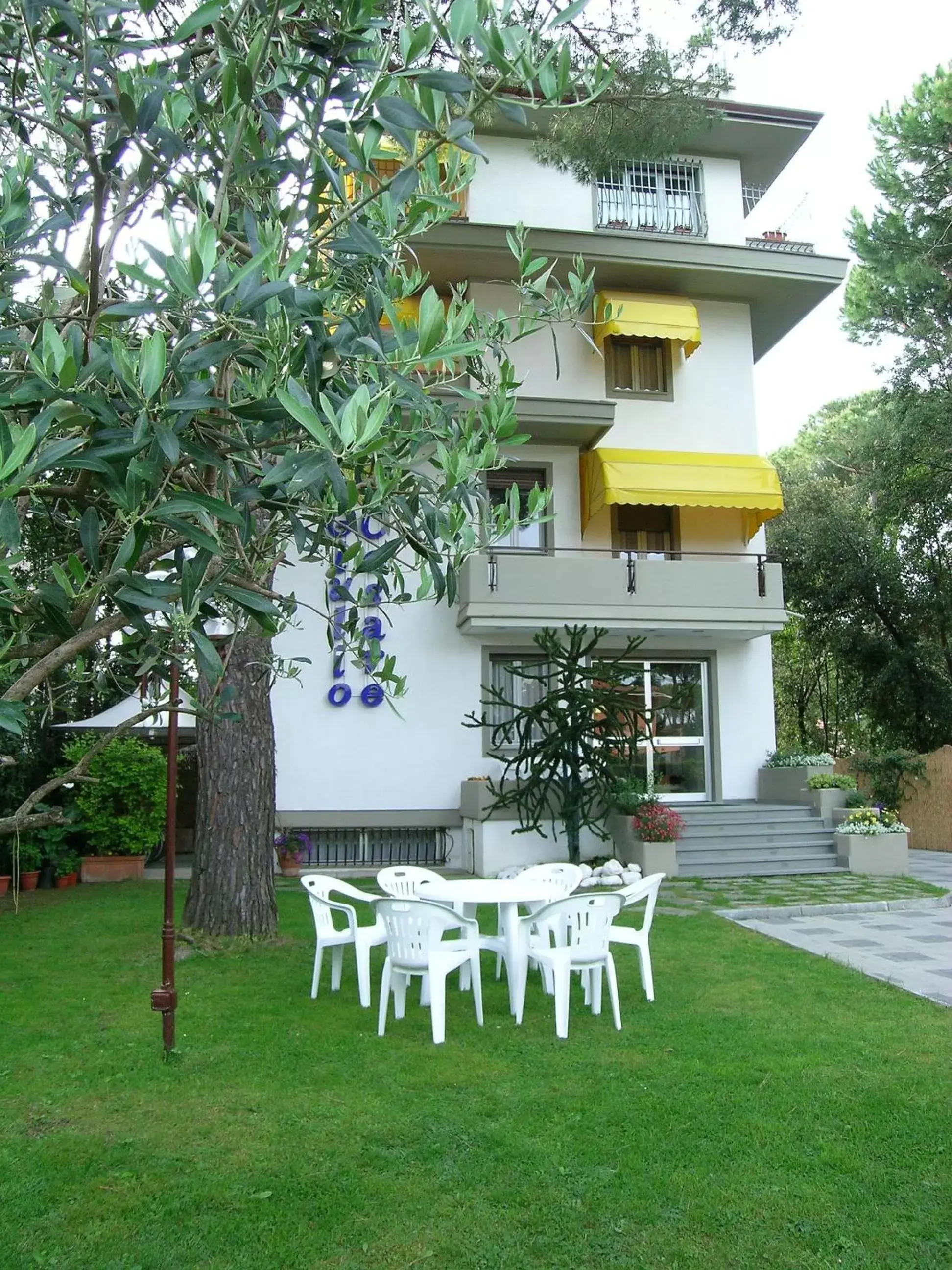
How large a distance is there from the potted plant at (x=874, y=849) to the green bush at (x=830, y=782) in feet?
3.94

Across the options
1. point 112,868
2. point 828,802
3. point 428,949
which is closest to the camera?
point 428,949

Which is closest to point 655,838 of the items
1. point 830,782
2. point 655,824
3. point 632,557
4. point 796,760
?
point 655,824

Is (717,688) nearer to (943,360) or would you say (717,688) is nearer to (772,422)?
(943,360)

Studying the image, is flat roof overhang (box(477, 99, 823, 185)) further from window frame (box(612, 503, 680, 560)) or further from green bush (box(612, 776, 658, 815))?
green bush (box(612, 776, 658, 815))

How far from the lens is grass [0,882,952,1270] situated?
4203 millimetres

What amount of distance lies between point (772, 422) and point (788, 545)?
16146 millimetres

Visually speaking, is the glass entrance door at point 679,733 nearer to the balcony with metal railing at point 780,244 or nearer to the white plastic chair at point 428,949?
the balcony with metal railing at point 780,244

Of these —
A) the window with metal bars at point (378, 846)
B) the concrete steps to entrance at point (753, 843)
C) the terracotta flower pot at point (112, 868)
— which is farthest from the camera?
the window with metal bars at point (378, 846)

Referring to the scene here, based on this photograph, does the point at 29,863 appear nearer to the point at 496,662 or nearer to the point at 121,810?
the point at 121,810

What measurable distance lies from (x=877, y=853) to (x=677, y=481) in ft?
23.2

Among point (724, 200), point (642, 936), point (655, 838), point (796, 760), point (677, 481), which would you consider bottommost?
point (642, 936)

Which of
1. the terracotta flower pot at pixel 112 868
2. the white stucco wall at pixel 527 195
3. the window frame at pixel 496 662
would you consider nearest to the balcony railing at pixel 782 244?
the white stucco wall at pixel 527 195

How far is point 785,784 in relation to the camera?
18.0 m

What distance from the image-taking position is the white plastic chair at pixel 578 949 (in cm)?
713
